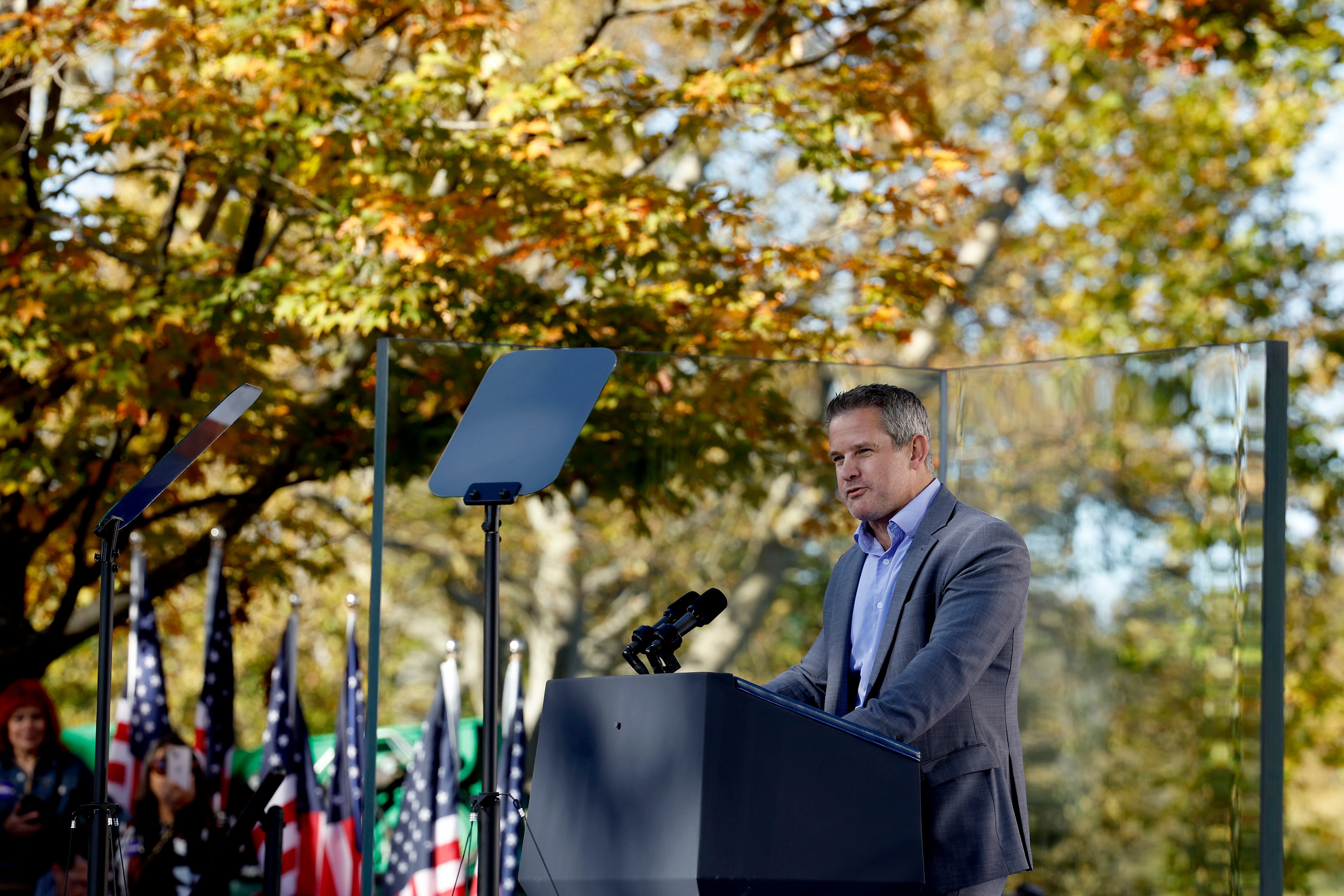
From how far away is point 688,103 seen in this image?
531 cm

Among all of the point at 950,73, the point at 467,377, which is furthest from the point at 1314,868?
the point at 467,377

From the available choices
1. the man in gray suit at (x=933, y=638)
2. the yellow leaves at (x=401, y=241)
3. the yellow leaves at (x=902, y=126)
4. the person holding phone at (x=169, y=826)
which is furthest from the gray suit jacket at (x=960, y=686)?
the yellow leaves at (x=902, y=126)

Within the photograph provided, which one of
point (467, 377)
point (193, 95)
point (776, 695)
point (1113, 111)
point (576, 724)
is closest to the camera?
point (776, 695)

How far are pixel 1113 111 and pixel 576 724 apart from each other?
908cm

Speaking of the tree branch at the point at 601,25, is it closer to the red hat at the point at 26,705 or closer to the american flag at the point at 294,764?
the american flag at the point at 294,764

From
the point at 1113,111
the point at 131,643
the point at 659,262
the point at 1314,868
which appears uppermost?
the point at 1113,111

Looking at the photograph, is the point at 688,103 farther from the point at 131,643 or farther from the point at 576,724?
the point at 576,724

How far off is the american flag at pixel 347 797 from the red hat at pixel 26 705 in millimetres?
→ 1172

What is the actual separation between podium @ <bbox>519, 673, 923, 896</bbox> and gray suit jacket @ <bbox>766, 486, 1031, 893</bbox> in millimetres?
245

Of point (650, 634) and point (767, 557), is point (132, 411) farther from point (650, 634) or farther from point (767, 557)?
point (650, 634)

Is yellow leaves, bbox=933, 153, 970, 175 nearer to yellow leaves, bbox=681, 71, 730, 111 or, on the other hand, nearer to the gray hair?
yellow leaves, bbox=681, 71, 730, 111

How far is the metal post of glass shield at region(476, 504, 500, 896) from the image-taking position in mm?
2039

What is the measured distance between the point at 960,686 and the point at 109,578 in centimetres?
168

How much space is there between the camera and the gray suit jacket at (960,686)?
2020 millimetres
